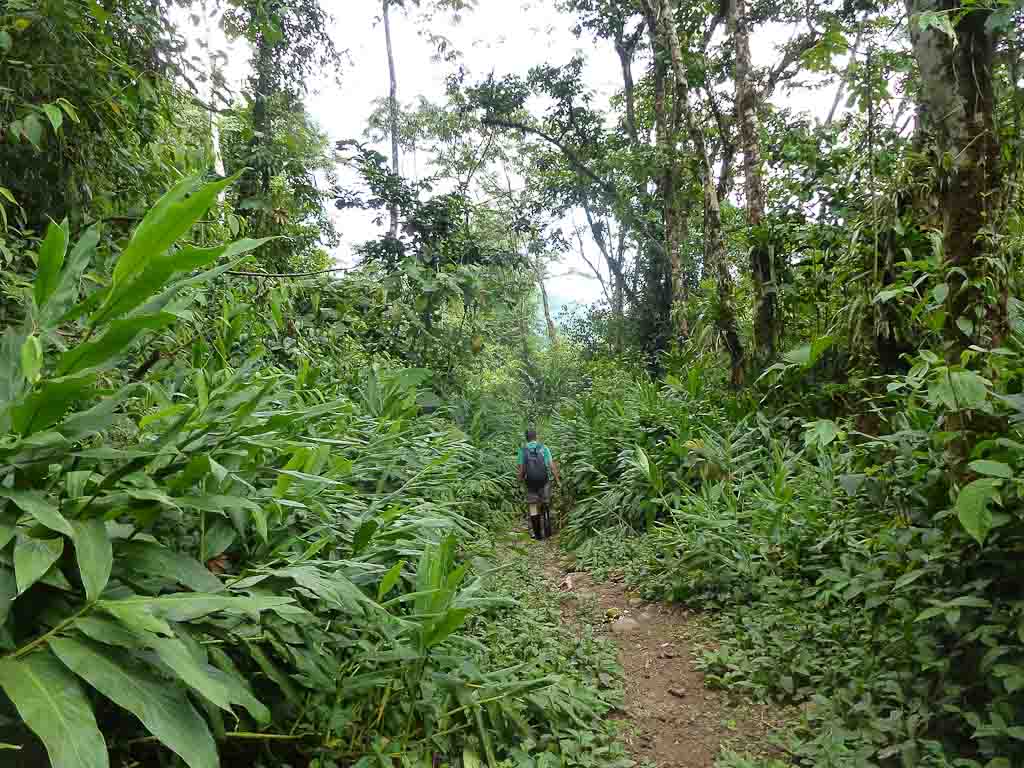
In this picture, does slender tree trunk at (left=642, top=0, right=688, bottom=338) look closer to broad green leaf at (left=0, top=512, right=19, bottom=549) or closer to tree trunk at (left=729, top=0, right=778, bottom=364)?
tree trunk at (left=729, top=0, right=778, bottom=364)

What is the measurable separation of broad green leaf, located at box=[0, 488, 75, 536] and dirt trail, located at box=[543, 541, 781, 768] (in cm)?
239

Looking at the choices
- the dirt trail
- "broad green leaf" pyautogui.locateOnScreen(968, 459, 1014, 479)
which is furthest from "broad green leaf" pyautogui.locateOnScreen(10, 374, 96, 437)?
"broad green leaf" pyautogui.locateOnScreen(968, 459, 1014, 479)

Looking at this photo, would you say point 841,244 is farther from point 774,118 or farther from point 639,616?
point 774,118

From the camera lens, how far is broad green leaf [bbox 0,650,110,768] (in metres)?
1.13

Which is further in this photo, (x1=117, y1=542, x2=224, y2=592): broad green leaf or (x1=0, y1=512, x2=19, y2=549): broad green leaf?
(x1=117, y1=542, x2=224, y2=592): broad green leaf

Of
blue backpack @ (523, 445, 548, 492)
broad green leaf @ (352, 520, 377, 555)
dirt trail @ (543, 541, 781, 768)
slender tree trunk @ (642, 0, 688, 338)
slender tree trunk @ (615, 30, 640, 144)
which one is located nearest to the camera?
broad green leaf @ (352, 520, 377, 555)

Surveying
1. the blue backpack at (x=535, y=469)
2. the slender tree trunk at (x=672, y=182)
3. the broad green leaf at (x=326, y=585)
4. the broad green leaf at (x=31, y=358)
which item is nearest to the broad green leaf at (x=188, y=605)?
the broad green leaf at (x=326, y=585)

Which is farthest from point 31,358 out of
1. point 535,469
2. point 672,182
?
point 672,182

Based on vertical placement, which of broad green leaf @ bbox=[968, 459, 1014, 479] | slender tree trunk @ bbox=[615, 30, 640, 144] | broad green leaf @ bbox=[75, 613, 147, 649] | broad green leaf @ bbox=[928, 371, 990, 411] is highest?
slender tree trunk @ bbox=[615, 30, 640, 144]

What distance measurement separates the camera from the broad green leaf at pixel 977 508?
2.11 meters

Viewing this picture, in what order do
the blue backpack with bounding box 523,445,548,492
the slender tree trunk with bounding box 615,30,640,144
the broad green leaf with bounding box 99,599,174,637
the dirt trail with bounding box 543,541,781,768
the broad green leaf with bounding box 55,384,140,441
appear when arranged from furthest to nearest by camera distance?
the slender tree trunk with bounding box 615,30,640,144 < the blue backpack with bounding box 523,445,548,492 < the dirt trail with bounding box 543,541,781,768 < the broad green leaf with bounding box 55,384,140,441 < the broad green leaf with bounding box 99,599,174,637

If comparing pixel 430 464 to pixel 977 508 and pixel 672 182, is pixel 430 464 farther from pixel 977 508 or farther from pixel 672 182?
pixel 672 182

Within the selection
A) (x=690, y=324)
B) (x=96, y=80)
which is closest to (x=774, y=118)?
(x=690, y=324)

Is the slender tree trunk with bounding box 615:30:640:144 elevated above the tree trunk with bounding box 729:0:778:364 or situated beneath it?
elevated above
